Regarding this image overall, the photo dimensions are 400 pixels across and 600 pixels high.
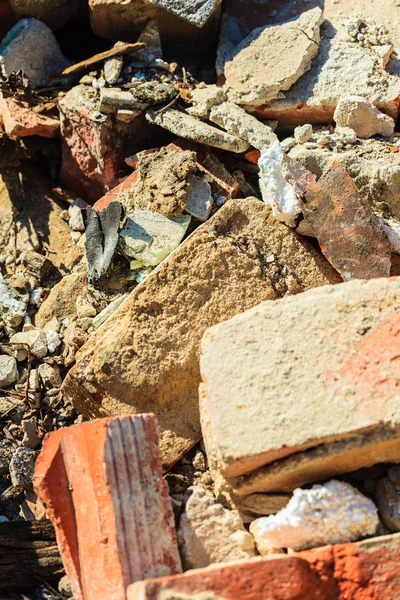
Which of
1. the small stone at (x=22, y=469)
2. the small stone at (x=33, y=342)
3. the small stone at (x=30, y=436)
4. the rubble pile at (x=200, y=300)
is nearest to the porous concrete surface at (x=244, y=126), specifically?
the rubble pile at (x=200, y=300)

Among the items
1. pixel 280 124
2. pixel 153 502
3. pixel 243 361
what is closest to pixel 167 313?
pixel 243 361

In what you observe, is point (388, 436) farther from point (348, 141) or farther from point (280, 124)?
point (280, 124)

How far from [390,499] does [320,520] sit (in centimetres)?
32

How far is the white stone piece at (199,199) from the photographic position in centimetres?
318

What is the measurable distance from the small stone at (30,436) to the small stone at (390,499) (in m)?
1.50

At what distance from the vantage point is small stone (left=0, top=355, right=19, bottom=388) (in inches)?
127

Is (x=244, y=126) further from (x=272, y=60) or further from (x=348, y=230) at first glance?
(x=348, y=230)

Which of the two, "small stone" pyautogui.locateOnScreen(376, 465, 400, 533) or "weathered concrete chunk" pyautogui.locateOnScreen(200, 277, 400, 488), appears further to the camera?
"small stone" pyautogui.locateOnScreen(376, 465, 400, 533)

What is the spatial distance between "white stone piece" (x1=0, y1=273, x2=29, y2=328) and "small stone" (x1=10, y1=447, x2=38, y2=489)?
679 millimetres

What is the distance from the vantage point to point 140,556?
230 cm

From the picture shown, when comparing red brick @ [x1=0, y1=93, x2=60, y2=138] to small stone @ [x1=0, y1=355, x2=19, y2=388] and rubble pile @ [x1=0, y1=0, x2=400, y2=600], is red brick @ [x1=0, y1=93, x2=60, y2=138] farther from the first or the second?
small stone @ [x1=0, y1=355, x2=19, y2=388]

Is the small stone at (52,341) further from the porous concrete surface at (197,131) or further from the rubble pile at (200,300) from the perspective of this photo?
the porous concrete surface at (197,131)

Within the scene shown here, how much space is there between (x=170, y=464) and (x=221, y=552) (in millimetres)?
512

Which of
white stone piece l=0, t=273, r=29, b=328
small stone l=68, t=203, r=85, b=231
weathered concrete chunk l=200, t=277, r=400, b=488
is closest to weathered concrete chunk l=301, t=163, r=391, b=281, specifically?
weathered concrete chunk l=200, t=277, r=400, b=488
